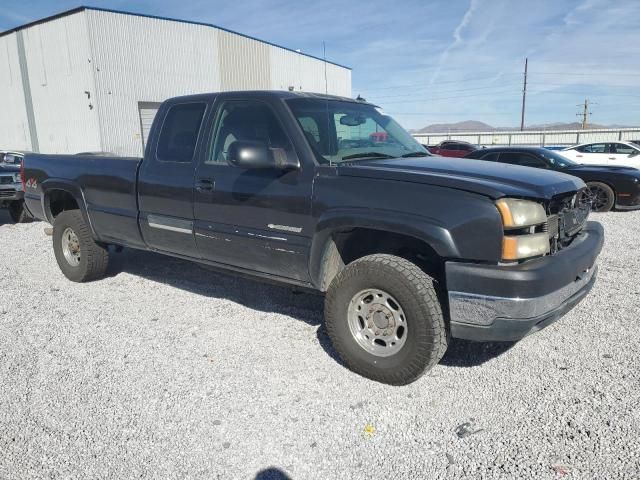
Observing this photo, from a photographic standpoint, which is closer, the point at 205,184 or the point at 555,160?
the point at 205,184

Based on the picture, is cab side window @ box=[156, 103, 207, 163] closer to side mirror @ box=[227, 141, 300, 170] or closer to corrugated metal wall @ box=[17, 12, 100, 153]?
side mirror @ box=[227, 141, 300, 170]

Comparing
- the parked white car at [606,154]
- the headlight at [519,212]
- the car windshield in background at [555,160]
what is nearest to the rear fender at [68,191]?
the headlight at [519,212]

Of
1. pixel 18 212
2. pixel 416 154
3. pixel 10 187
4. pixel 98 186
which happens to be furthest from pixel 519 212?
pixel 18 212

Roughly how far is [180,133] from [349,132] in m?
1.48

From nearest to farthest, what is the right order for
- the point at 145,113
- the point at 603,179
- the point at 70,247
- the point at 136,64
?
the point at 70,247
the point at 603,179
the point at 136,64
the point at 145,113

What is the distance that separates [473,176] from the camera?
306 centimetres

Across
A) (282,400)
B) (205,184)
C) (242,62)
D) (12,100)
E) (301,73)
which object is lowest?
(282,400)

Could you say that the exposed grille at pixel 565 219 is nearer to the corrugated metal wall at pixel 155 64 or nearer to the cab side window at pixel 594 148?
the cab side window at pixel 594 148

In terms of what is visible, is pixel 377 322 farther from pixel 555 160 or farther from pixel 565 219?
pixel 555 160

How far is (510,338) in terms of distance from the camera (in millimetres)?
2869

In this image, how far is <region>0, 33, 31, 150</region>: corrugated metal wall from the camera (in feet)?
98.6

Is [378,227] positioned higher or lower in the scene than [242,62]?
lower

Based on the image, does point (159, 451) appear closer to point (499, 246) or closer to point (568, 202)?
point (499, 246)

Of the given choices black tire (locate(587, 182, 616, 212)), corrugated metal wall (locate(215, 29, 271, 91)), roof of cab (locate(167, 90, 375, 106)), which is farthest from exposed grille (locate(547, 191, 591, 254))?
corrugated metal wall (locate(215, 29, 271, 91))
